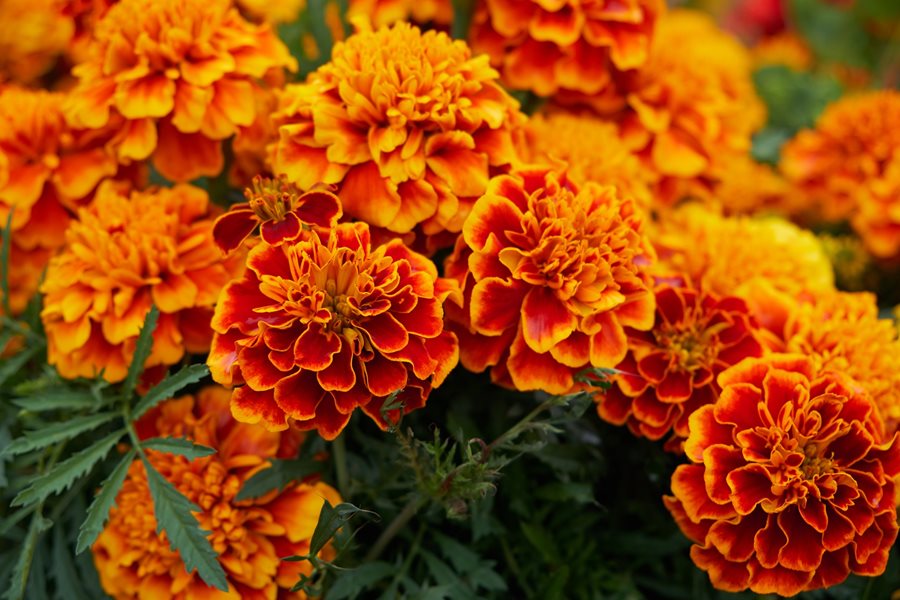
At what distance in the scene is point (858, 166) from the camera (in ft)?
5.09

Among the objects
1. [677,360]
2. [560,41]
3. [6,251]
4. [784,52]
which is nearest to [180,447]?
[6,251]

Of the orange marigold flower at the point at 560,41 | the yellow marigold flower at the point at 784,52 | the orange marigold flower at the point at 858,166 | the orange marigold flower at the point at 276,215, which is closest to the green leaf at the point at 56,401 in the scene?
the orange marigold flower at the point at 276,215

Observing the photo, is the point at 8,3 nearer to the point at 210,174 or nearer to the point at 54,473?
the point at 210,174

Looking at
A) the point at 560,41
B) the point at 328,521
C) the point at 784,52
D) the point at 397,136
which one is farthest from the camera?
the point at 784,52

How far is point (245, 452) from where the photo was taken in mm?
1015

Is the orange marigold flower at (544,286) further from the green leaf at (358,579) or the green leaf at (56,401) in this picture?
the green leaf at (56,401)

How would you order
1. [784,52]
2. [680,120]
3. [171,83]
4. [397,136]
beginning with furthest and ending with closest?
1. [784,52]
2. [680,120]
3. [171,83]
4. [397,136]

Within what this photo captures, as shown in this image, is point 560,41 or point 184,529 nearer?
point 184,529

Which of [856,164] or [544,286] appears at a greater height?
[544,286]

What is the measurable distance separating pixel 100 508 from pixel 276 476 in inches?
7.5

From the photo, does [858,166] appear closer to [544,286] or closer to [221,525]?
[544,286]

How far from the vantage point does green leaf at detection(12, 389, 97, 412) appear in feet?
3.23

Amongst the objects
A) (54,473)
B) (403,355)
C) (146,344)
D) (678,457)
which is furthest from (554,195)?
(54,473)

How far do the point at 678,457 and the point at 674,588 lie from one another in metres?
0.19
